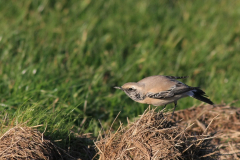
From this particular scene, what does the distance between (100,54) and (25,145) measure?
4810mm

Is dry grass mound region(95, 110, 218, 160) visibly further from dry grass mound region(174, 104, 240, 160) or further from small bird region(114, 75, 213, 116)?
dry grass mound region(174, 104, 240, 160)

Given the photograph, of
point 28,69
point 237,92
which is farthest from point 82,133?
point 237,92

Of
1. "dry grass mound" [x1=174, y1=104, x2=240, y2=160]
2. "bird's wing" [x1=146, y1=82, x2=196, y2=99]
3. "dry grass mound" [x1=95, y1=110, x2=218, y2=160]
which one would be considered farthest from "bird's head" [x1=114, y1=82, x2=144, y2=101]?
"dry grass mound" [x1=174, y1=104, x2=240, y2=160]

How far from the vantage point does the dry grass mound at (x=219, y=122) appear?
5.95m

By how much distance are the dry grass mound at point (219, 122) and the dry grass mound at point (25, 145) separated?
8.68 feet

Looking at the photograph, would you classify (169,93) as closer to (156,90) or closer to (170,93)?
(170,93)

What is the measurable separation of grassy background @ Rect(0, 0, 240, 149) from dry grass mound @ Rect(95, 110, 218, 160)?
916 millimetres

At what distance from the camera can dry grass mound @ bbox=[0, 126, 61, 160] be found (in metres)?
4.31

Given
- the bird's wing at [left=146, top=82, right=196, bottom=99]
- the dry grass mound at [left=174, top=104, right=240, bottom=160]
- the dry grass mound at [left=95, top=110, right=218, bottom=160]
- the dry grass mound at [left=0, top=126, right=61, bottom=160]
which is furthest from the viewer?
the dry grass mound at [left=174, top=104, right=240, bottom=160]

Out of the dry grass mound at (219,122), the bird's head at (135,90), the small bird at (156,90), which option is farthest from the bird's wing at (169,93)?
the dry grass mound at (219,122)

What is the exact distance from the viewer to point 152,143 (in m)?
4.66

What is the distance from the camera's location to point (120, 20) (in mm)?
10297

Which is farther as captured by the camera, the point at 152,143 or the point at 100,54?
the point at 100,54

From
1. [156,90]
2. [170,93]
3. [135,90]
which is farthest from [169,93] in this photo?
[135,90]
